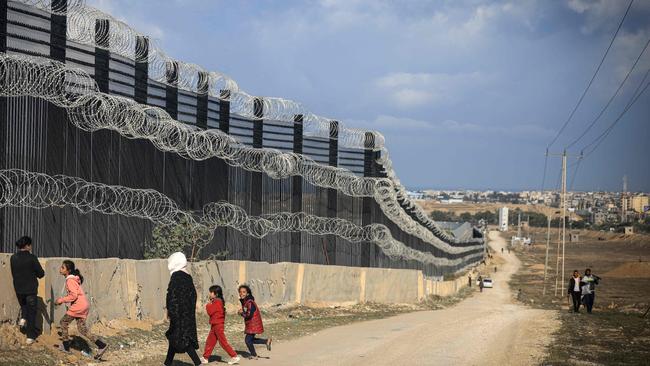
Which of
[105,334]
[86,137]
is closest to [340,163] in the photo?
[86,137]

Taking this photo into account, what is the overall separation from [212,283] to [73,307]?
22.9 ft

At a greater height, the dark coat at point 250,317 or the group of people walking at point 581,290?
the dark coat at point 250,317

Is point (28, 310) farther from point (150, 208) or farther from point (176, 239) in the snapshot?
point (176, 239)

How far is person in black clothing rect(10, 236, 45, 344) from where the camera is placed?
1210 cm

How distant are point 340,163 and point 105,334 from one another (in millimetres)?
14270

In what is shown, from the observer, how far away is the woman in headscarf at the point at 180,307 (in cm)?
1170

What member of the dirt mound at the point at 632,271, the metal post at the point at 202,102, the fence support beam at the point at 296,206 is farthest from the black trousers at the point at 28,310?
the dirt mound at the point at 632,271

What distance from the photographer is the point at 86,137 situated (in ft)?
56.0

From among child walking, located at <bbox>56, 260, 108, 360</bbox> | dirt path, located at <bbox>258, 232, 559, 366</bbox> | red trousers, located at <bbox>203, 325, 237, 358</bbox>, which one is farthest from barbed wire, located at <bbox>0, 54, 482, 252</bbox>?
red trousers, located at <bbox>203, 325, 237, 358</bbox>

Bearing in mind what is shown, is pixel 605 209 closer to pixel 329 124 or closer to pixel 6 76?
pixel 329 124

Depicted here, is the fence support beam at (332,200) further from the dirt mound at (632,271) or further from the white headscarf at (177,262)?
the dirt mound at (632,271)

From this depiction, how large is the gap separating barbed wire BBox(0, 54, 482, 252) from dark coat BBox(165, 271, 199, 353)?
4.74 m

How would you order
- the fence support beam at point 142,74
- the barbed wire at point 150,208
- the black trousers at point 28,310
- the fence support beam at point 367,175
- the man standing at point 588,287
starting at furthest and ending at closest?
the man standing at point 588,287 → the fence support beam at point 367,175 → the fence support beam at point 142,74 → the barbed wire at point 150,208 → the black trousers at point 28,310

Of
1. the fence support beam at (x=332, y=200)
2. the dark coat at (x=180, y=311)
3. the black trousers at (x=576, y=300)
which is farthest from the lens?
the black trousers at (x=576, y=300)
